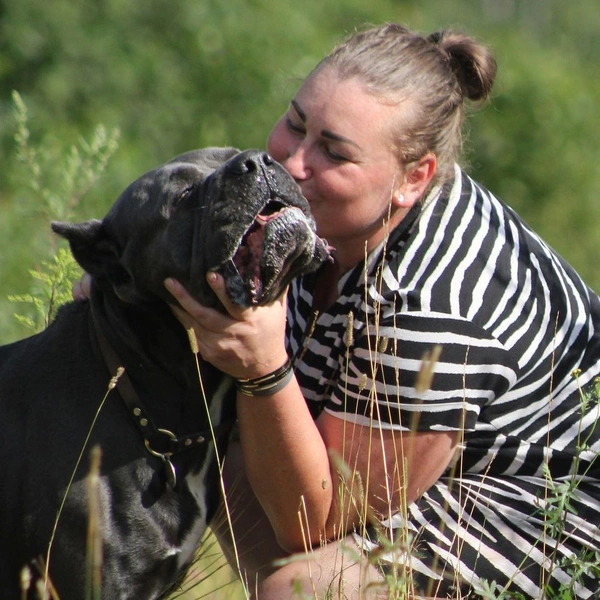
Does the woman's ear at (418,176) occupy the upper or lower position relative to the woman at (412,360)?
upper

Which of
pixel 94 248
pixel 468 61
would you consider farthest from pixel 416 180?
pixel 94 248

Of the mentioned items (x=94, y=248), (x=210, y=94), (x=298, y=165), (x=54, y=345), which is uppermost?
(x=298, y=165)

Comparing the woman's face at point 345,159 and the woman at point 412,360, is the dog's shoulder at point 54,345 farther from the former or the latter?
the woman's face at point 345,159

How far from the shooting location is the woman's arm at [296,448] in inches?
122

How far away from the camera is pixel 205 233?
311 centimetres

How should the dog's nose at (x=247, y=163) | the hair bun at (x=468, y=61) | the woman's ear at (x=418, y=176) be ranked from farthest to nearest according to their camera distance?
the hair bun at (x=468, y=61) → the woman's ear at (x=418, y=176) → the dog's nose at (x=247, y=163)

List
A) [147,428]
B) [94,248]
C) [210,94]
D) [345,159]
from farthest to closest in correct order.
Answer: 1. [210,94]
2. [345,159]
3. [94,248]
4. [147,428]

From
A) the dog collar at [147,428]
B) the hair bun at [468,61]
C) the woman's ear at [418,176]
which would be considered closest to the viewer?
the dog collar at [147,428]

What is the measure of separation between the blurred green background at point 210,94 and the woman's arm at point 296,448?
17.5 ft

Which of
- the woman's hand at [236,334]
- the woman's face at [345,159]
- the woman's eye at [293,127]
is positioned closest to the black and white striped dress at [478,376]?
the woman's face at [345,159]

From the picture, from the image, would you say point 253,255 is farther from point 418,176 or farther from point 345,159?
point 418,176

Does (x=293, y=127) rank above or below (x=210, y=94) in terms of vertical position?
above

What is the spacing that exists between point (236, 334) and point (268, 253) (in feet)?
0.76

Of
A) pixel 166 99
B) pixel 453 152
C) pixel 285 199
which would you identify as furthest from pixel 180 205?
pixel 166 99
